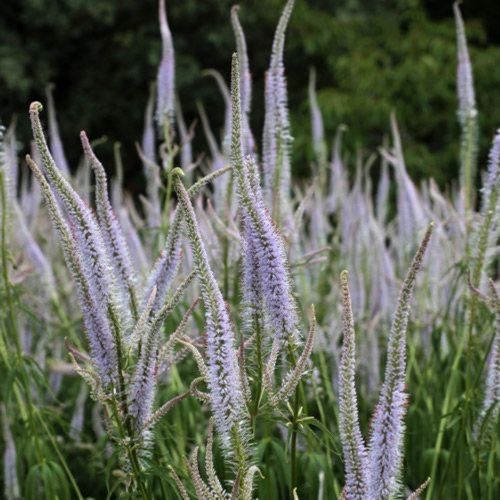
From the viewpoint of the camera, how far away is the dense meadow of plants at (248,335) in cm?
216

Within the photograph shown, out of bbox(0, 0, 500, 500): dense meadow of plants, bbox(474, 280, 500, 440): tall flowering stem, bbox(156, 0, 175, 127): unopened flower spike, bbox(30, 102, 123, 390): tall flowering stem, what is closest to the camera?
bbox(0, 0, 500, 500): dense meadow of plants

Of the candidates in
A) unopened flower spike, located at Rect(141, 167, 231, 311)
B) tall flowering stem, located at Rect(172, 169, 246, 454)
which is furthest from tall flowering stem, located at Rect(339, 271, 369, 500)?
unopened flower spike, located at Rect(141, 167, 231, 311)

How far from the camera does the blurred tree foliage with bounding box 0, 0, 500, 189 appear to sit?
16.9m

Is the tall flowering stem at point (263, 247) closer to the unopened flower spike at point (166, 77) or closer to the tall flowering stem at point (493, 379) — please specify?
the tall flowering stem at point (493, 379)

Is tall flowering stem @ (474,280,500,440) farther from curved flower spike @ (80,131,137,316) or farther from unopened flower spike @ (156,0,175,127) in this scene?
unopened flower spike @ (156,0,175,127)

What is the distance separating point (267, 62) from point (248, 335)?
781 inches

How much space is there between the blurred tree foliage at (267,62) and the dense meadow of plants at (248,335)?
10.4 meters

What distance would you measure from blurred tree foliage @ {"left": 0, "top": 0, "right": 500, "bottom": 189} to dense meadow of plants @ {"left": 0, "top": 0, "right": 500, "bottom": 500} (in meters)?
10.4

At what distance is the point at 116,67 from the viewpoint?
23531 mm

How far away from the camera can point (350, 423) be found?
2.09 meters

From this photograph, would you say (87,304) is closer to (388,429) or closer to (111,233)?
(111,233)

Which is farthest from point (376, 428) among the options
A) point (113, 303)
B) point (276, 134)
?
point (276, 134)

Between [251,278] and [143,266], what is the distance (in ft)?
8.04

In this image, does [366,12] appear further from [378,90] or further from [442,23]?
[378,90]
